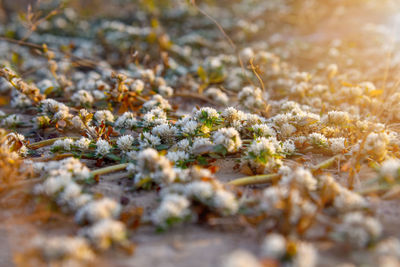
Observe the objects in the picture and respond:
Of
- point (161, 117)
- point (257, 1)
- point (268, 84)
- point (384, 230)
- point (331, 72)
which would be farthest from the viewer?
point (257, 1)

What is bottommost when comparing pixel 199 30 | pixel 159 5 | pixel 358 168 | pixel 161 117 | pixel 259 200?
pixel 259 200

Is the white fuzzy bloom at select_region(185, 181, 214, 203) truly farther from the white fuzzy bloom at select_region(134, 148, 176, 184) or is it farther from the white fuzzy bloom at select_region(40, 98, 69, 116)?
the white fuzzy bloom at select_region(40, 98, 69, 116)

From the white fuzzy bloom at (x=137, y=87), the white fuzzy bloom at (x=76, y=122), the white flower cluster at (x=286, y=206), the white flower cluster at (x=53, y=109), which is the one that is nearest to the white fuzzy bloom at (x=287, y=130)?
the white flower cluster at (x=286, y=206)

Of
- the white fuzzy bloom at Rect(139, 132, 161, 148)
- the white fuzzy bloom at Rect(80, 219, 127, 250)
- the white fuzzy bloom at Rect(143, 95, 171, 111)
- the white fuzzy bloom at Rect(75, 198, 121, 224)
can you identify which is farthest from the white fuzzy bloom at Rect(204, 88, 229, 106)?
the white fuzzy bloom at Rect(80, 219, 127, 250)

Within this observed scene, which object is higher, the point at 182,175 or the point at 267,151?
the point at 267,151

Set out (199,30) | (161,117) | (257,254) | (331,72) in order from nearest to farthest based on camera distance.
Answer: (257,254) < (161,117) < (331,72) < (199,30)

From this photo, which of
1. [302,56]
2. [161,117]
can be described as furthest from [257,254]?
[302,56]

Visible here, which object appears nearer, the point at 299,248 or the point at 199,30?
the point at 299,248

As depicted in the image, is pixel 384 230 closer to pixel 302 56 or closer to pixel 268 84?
pixel 268 84

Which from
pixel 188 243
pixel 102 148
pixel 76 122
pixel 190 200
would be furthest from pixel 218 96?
pixel 188 243
